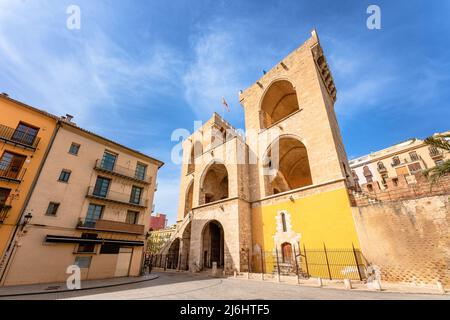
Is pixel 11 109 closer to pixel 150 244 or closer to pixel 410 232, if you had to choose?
pixel 410 232

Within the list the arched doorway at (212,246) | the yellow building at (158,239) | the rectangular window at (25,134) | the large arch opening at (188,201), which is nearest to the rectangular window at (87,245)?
the rectangular window at (25,134)

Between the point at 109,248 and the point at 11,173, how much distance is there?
295 inches

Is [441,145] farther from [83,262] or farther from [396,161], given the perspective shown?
[396,161]

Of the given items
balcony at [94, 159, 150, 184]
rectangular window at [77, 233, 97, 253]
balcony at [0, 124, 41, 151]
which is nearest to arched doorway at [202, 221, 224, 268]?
balcony at [94, 159, 150, 184]

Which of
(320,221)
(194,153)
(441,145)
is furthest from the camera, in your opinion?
(194,153)

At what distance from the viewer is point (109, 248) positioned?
Answer: 535 inches

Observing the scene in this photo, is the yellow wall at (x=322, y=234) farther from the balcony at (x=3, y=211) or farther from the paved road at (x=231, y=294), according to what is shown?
the balcony at (x=3, y=211)

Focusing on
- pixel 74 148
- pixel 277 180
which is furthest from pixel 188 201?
pixel 74 148

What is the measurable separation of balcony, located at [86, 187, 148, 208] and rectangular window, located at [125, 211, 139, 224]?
688mm

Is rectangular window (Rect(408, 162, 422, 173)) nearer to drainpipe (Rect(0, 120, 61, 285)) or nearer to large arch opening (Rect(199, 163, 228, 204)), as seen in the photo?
large arch opening (Rect(199, 163, 228, 204))

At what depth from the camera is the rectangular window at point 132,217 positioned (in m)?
15.4

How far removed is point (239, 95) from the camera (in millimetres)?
23781
